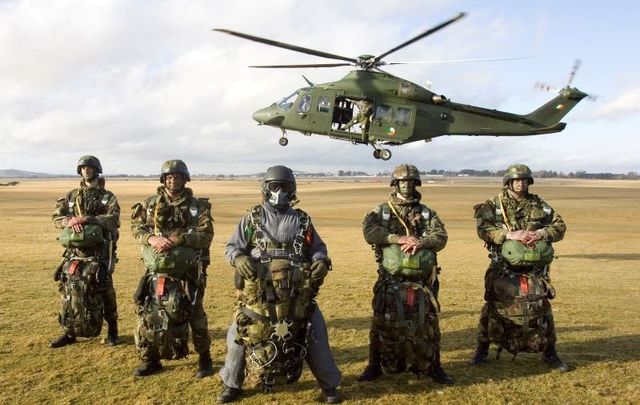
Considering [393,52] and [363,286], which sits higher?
[393,52]

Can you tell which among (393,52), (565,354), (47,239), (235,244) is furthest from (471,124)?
(47,239)

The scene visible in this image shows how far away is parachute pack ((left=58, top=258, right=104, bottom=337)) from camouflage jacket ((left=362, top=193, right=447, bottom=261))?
166 inches

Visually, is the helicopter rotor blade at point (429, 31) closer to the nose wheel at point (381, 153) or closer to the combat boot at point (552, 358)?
the nose wheel at point (381, 153)

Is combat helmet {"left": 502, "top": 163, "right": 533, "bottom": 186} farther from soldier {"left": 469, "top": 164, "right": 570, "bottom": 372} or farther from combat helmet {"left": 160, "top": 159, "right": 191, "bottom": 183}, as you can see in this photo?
combat helmet {"left": 160, "top": 159, "right": 191, "bottom": 183}

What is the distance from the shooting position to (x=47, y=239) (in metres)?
19.5

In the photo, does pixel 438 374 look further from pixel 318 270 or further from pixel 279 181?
pixel 279 181

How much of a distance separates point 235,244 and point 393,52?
42.0ft

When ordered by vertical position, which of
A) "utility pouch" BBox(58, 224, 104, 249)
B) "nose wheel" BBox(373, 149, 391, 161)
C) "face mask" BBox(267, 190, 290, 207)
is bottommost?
"utility pouch" BBox(58, 224, 104, 249)

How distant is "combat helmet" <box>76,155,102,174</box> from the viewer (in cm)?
777

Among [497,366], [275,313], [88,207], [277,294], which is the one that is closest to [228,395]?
[275,313]

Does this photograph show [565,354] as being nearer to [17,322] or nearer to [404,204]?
[404,204]

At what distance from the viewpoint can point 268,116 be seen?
20812 mm

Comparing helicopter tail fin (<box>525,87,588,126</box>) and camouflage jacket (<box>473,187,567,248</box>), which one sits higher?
helicopter tail fin (<box>525,87,588,126</box>)

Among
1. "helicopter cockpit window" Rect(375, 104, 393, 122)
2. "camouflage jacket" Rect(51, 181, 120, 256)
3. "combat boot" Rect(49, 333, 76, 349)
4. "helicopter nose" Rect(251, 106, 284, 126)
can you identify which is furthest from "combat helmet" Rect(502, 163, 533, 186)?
"helicopter nose" Rect(251, 106, 284, 126)
